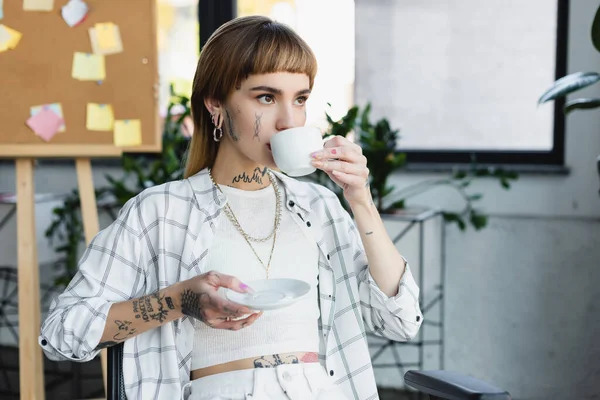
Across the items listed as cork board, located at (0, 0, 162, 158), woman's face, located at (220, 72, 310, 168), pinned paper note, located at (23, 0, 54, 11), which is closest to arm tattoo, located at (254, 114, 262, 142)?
woman's face, located at (220, 72, 310, 168)

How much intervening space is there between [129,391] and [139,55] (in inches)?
45.2

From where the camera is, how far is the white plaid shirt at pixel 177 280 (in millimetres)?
1257

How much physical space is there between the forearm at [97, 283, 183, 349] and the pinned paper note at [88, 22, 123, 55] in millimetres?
1078

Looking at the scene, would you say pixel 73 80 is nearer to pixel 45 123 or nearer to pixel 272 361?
pixel 45 123

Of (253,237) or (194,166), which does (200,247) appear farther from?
(194,166)

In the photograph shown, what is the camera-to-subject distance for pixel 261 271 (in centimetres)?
134

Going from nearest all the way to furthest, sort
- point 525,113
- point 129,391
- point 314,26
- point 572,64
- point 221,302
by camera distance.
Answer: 1. point 221,302
2. point 129,391
3. point 572,64
4. point 525,113
5. point 314,26

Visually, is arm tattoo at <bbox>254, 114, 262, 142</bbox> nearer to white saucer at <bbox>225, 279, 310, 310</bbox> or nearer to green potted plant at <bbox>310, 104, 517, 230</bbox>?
white saucer at <bbox>225, 279, 310, 310</bbox>

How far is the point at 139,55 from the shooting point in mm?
2111

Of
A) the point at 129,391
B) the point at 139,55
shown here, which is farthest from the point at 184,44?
the point at 129,391

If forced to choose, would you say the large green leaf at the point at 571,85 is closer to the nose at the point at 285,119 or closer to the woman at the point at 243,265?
the woman at the point at 243,265

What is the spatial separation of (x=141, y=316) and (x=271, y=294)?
0.27 meters

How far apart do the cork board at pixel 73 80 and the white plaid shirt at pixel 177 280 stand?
0.76 metres

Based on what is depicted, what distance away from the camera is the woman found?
124 cm
